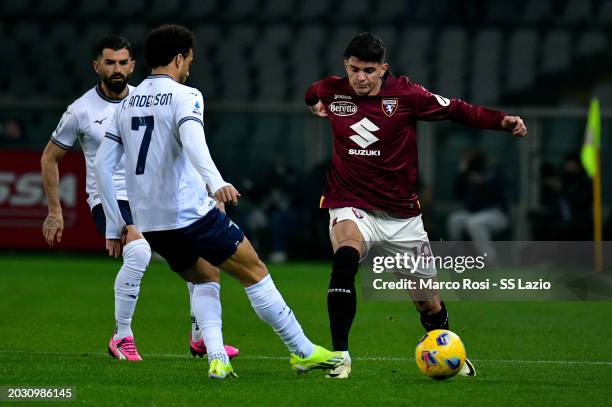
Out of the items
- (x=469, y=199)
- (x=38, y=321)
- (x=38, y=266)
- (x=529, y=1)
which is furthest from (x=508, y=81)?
(x=38, y=321)

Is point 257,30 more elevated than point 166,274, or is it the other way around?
point 257,30

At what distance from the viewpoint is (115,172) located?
28.6ft

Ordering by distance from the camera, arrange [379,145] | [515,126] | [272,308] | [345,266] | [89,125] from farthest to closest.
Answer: [89,125] → [379,145] → [515,126] → [345,266] → [272,308]

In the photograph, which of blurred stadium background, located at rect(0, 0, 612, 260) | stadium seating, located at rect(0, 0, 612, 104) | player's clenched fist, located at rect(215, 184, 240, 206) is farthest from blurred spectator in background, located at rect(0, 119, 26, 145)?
player's clenched fist, located at rect(215, 184, 240, 206)

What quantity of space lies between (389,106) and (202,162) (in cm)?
180

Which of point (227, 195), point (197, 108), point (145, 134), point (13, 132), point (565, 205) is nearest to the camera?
point (227, 195)

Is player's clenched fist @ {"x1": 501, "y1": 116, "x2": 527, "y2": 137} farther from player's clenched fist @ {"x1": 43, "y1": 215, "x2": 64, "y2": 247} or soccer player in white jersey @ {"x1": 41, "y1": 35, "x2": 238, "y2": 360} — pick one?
player's clenched fist @ {"x1": 43, "y1": 215, "x2": 64, "y2": 247}

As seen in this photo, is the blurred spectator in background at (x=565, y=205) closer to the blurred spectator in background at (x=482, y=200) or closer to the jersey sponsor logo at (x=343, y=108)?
the blurred spectator in background at (x=482, y=200)

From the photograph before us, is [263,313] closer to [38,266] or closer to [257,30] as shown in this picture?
[38,266]

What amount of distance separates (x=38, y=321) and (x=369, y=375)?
4604 millimetres

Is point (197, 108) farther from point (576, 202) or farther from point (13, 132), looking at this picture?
point (13, 132)

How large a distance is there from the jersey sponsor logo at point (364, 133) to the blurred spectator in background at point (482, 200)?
1148cm

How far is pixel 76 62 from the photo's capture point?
23.1 m
